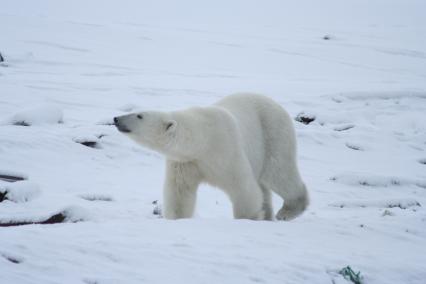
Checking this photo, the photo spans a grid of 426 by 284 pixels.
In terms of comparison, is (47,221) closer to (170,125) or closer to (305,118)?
(170,125)

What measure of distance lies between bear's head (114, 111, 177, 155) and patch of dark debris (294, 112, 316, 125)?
23.2 feet

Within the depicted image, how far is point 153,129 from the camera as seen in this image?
474cm

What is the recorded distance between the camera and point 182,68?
18922mm

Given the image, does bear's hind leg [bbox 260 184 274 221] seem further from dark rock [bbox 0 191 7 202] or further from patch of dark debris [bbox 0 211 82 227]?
dark rock [bbox 0 191 7 202]

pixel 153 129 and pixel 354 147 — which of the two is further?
pixel 354 147

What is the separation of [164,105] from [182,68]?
6.88 meters

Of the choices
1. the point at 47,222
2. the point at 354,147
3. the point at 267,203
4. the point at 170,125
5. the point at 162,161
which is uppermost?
the point at 170,125

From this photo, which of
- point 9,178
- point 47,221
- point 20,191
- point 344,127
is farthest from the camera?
point 344,127

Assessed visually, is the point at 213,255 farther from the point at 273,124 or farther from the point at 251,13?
the point at 251,13

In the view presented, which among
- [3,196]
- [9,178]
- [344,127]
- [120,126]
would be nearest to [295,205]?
[120,126]

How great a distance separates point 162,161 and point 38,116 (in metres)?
2.19

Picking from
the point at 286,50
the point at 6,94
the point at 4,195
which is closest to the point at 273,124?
the point at 4,195

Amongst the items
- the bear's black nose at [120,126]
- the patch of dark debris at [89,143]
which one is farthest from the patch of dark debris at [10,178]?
the bear's black nose at [120,126]

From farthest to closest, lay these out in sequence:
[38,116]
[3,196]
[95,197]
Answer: [38,116] < [95,197] < [3,196]
